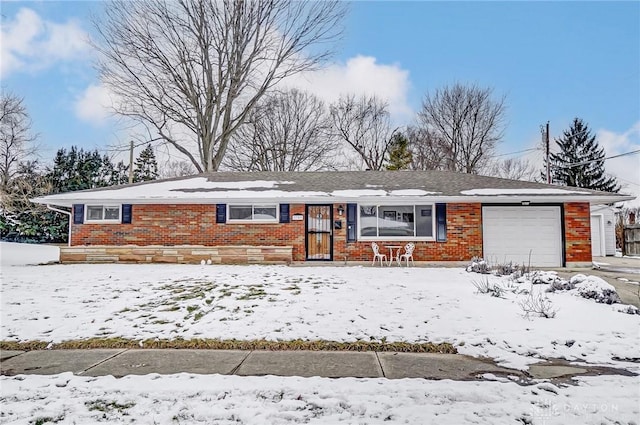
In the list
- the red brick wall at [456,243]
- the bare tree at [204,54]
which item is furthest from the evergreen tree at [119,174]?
the red brick wall at [456,243]

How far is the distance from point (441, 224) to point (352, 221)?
294cm

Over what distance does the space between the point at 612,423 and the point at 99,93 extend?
22972 mm

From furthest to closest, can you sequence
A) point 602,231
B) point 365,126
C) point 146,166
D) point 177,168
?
point 146,166 < point 177,168 < point 365,126 < point 602,231

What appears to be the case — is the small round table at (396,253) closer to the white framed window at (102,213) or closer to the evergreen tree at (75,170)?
the white framed window at (102,213)

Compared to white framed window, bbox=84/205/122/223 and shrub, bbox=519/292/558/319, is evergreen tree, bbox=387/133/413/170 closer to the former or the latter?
white framed window, bbox=84/205/122/223

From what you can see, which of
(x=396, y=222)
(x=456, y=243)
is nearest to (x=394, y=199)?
(x=396, y=222)

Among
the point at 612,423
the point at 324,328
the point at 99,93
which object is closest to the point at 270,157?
the point at 99,93

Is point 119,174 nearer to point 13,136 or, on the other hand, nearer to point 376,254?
point 13,136

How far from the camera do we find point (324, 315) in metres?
5.50

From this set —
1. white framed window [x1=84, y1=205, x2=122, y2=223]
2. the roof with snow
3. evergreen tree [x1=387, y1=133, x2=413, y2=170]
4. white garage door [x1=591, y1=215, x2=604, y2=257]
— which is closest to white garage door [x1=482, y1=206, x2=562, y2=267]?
the roof with snow

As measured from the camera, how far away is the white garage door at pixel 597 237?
18020 mm

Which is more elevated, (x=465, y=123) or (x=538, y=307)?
(x=465, y=123)

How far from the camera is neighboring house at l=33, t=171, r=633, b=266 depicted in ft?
39.5

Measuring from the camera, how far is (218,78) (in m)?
20.1
